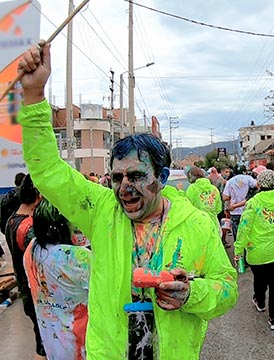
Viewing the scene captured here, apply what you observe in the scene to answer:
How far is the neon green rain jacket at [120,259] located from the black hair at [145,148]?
0.61 ft

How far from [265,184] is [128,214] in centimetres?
363

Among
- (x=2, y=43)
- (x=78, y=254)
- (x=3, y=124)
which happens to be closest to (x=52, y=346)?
(x=78, y=254)

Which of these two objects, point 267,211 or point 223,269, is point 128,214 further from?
point 267,211

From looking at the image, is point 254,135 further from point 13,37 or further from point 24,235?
point 24,235

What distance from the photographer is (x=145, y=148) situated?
2166mm

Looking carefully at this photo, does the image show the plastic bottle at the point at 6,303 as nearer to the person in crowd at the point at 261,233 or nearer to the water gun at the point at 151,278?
the person in crowd at the point at 261,233

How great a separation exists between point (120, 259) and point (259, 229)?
361 centimetres

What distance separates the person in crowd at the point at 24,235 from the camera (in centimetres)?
354

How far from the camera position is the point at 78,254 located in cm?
283

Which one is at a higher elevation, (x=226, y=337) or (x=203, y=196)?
(x=203, y=196)

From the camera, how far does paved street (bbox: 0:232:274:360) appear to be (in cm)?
475

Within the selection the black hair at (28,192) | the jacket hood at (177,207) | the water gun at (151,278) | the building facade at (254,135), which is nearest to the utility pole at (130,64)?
the black hair at (28,192)

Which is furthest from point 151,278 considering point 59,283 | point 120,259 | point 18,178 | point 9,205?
point 18,178

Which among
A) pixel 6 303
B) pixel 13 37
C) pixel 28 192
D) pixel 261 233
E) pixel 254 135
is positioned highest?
pixel 254 135
